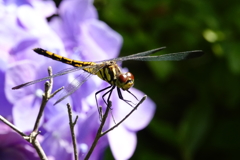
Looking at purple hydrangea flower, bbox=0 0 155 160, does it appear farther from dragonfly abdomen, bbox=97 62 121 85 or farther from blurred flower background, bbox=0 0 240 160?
blurred flower background, bbox=0 0 240 160

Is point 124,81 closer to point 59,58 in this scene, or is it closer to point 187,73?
point 59,58

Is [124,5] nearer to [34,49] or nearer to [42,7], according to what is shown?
[42,7]

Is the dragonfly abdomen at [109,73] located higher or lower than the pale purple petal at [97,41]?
lower

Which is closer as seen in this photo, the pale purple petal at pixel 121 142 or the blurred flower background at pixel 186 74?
the pale purple petal at pixel 121 142

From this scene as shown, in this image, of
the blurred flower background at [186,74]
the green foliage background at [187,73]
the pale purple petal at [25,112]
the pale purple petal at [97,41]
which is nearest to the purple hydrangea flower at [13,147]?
the pale purple petal at [25,112]

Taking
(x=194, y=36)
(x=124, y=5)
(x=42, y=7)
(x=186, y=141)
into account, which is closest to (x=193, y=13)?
(x=194, y=36)

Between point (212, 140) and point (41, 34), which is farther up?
point (41, 34)

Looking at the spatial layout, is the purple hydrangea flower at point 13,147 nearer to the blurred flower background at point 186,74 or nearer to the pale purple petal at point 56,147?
the pale purple petal at point 56,147

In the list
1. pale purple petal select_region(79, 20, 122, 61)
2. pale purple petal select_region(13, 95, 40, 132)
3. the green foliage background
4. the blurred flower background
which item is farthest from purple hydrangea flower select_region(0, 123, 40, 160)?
the green foliage background
